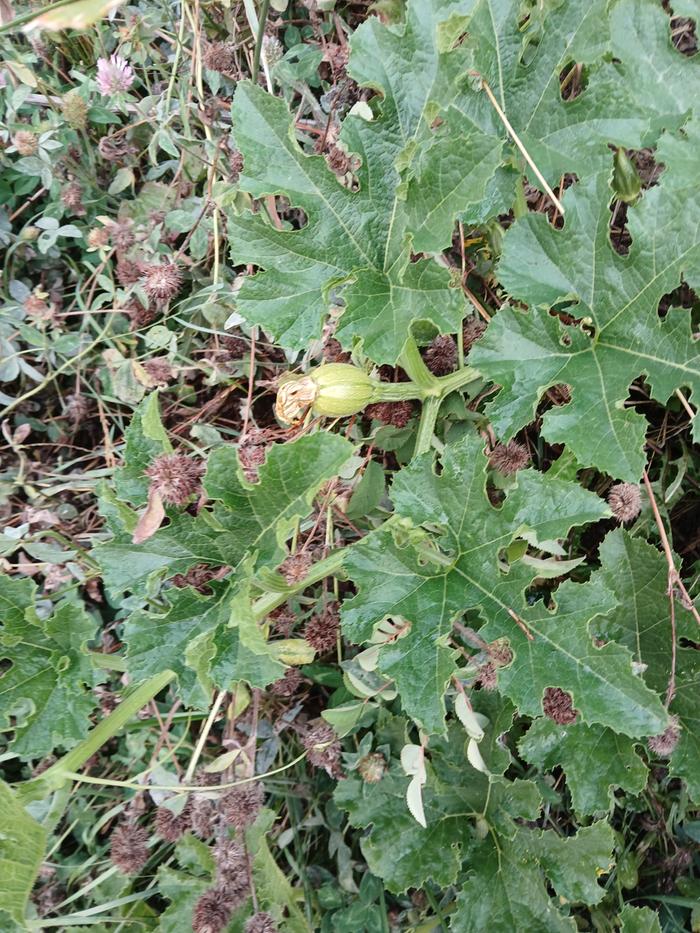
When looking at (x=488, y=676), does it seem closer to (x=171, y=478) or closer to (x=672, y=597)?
(x=672, y=597)

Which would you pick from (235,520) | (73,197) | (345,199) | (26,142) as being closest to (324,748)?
(235,520)

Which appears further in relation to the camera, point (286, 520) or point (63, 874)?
point (63, 874)

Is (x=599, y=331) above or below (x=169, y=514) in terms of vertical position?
below

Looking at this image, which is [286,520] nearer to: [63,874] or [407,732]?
[407,732]

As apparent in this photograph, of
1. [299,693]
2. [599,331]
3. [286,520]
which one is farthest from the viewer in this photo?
[299,693]

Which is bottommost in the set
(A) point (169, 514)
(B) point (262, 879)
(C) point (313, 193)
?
(B) point (262, 879)

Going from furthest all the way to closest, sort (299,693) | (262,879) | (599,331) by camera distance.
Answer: (299,693)
(262,879)
(599,331)

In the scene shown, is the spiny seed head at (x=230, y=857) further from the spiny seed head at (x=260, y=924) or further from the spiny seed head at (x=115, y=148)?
the spiny seed head at (x=115, y=148)

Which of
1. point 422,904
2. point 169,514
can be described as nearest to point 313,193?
point 169,514
